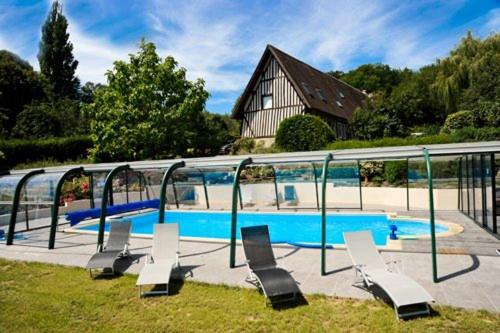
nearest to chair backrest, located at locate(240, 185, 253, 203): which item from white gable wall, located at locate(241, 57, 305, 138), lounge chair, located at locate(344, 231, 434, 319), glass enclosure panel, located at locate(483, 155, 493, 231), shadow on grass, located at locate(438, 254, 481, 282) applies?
glass enclosure panel, located at locate(483, 155, 493, 231)

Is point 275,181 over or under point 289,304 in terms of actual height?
over

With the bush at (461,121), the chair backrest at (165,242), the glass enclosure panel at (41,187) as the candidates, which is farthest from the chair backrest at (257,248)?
the bush at (461,121)

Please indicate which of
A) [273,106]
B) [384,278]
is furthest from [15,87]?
[384,278]

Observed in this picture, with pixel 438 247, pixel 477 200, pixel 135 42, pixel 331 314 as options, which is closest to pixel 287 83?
pixel 135 42

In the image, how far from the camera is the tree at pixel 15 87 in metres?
Result: 43.3

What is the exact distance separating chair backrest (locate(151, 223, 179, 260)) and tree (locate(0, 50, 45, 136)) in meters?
40.9

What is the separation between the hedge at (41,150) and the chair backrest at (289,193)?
18386 mm

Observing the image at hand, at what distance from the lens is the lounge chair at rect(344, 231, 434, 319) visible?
5495mm

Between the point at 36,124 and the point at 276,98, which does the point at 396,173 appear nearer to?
the point at 276,98

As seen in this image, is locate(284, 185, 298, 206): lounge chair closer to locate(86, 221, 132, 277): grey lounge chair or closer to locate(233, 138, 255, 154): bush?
locate(86, 221, 132, 277): grey lounge chair

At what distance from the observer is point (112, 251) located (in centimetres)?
880

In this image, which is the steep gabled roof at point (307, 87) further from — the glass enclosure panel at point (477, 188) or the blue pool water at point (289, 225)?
the glass enclosure panel at point (477, 188)

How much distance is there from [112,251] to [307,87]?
85.7ft

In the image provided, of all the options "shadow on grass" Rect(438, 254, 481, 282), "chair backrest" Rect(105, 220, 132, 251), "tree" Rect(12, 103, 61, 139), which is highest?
"tree" Rect(12, 103, 61, 139)
